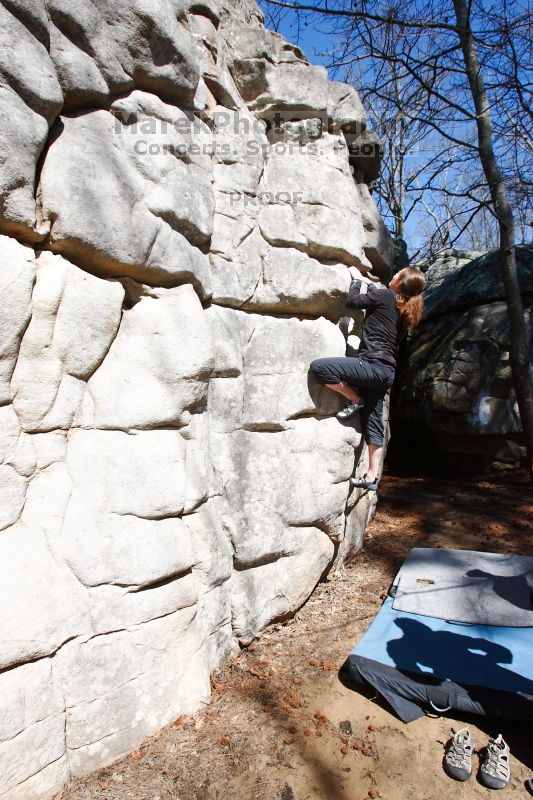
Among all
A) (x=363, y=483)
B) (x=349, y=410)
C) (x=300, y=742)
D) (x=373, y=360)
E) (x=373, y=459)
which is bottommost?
(x=300, y=742)

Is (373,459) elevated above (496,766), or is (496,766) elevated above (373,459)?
(373,459)

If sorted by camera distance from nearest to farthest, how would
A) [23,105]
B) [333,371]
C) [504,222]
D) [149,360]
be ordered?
1. [23,105]
2. [149,360]
3. [333,371]
4. [504,222]

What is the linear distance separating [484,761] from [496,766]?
74mm

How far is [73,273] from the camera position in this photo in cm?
276

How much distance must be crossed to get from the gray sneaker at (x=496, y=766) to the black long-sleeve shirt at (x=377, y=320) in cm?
268

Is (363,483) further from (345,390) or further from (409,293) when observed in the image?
(409,293)

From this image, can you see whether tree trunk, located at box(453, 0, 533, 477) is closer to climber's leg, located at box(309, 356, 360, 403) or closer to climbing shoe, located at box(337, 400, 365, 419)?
climbing shoe, located at box(337, 400, 365, 419)

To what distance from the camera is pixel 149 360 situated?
3.07 metres

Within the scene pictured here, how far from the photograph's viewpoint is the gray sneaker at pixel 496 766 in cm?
273

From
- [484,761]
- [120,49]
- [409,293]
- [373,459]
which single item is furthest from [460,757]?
[120,49]

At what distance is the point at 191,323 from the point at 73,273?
736 millimetres

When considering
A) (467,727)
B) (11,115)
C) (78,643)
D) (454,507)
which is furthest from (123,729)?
(454,507)

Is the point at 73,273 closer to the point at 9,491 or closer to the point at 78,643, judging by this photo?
the point at 9,491

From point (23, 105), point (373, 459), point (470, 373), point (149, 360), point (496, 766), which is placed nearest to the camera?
point (23, 105)
